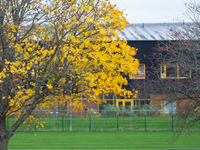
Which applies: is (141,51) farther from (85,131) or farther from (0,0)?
(0,0)

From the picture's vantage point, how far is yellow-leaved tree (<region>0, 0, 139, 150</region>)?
6562 millimetres

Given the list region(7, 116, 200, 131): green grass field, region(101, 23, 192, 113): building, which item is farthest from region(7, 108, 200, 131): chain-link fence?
region(101, 23, 192, 113): building

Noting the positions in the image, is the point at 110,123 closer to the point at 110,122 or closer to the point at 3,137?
the point at 110,122

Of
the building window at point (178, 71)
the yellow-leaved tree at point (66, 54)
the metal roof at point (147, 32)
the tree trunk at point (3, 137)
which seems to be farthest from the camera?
the metal roof at point (147, 32)

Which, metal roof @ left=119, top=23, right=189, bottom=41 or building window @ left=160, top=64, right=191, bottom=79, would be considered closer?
building window @ left=160, top=64, right=191, bottom=79

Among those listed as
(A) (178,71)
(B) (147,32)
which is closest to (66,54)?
(A) (178,71)

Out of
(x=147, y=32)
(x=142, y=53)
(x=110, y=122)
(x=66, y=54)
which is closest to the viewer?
(x=66, y=54)

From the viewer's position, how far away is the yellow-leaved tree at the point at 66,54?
6562 mm

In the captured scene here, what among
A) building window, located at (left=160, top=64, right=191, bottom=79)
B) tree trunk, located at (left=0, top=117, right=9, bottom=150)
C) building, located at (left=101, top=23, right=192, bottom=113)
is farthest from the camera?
building, located at (left=101, top=23, right=192, bottom=113)

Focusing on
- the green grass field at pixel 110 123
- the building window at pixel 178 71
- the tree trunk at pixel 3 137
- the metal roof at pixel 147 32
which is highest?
the metal roof at pixel 147 32

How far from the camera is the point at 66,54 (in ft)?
21.7

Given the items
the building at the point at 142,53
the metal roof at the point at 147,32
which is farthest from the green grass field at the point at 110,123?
the metal roof at the point at 147,32

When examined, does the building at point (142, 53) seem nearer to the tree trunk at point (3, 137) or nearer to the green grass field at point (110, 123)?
the green grass field at point (110, 123)

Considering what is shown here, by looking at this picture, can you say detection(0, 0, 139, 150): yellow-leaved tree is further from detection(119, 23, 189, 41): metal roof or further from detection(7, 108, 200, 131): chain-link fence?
detection(119, 23, 189, 41): metal roof
